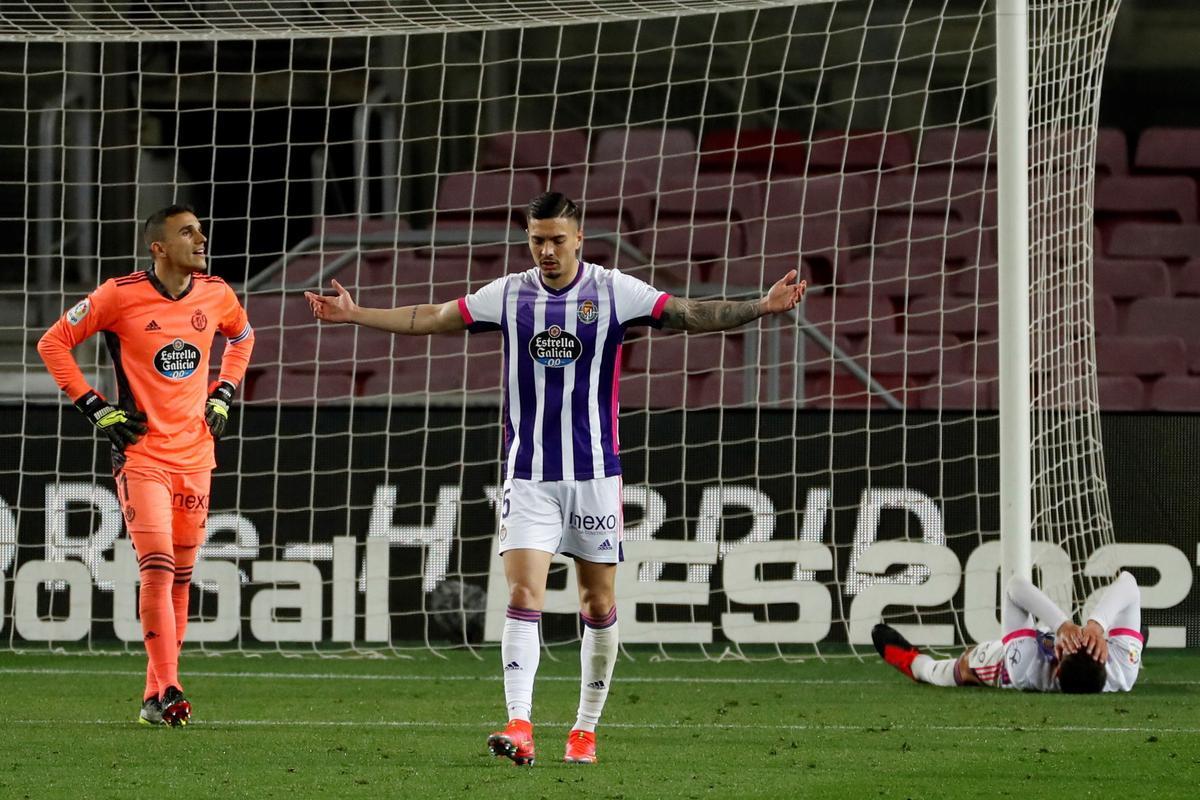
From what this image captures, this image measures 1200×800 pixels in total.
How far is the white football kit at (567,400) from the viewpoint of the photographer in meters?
5.13

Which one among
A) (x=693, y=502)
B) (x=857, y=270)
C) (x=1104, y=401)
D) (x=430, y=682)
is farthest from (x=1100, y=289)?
(x=430, y=682)

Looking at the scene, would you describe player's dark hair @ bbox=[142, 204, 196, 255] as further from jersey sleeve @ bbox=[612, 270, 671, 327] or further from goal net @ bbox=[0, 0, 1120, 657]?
goal net @ bbox=[0, 0, 1120, 657]

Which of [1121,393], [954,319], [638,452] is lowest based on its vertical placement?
[638,452]

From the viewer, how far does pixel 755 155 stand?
38.7ft

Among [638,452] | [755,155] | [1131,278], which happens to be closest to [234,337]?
[638,452]

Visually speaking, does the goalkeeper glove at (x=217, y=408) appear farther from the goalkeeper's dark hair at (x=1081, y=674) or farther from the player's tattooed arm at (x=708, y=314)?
the goalkeeper's dark hair at (x=1081, y=674)

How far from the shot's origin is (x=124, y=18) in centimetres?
918

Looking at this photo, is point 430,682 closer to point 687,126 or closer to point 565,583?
point 565,583

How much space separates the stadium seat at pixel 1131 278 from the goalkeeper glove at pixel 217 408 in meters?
6.84

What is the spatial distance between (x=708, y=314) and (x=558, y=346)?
438 mm

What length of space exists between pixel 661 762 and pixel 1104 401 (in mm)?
6661

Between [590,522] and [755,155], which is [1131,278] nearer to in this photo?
[755,155]

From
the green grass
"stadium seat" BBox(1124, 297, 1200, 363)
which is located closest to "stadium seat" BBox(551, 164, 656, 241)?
"stadium seat" BBox(1124, 297, 1200, 363)

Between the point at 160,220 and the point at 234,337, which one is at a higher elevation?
the point at 160,220
